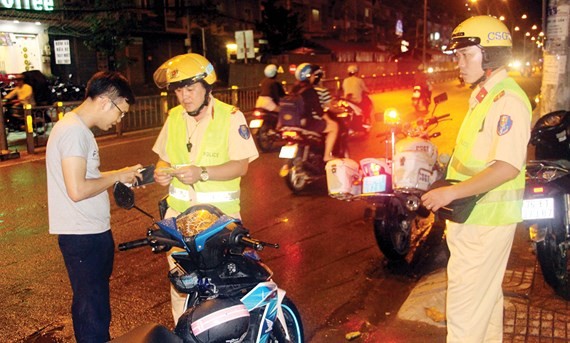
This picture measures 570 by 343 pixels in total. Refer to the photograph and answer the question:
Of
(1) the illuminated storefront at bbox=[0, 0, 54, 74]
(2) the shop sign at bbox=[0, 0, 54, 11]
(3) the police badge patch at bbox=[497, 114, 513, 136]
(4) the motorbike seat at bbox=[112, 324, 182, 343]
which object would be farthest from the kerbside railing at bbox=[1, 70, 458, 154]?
(2) the shop sign at bbox=[0, 0, 54, 11]

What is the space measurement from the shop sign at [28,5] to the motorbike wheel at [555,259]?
2366 centimetres

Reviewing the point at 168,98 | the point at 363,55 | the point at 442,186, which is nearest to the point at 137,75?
the point at 168,98

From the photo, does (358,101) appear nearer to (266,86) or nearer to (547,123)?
(266,86)

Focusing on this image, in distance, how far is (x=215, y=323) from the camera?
267 cm

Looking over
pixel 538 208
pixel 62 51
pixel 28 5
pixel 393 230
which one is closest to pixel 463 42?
pixel 538 208

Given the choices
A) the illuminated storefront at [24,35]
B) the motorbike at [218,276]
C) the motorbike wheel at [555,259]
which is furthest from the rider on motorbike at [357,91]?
the illuminated storefront at [24,35]

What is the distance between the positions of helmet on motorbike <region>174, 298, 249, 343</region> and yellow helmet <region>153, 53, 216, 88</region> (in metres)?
1.42

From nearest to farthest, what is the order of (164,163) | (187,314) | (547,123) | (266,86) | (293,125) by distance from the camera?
(187,314) → (164,163) → (547,123) → (293,125) → (266,86)

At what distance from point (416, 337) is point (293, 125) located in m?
5.49

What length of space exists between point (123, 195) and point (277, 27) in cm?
4014

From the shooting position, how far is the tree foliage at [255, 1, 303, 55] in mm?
41812

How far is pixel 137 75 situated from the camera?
34.2m

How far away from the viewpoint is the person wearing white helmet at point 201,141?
360cm

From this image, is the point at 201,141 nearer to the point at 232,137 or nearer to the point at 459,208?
the point at 232,137
